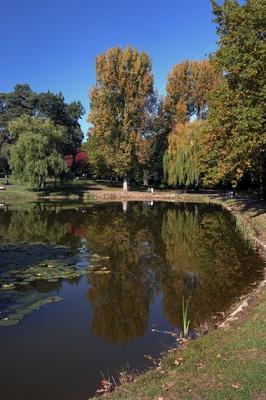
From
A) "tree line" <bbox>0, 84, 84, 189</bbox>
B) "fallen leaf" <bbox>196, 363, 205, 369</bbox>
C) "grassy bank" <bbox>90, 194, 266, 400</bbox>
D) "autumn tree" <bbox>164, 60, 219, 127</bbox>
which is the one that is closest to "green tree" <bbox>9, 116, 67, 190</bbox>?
"tree line" <bbox>0, 84, 84, 189</bbox>

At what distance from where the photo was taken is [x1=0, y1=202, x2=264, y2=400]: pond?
8.59 metres

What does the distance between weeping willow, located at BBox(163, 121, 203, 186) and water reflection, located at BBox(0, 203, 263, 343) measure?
18770 millimetres

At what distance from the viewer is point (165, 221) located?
3234 centimetres

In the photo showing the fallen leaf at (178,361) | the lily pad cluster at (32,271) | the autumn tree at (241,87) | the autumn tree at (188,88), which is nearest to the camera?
the fallen leaf at (178,361)

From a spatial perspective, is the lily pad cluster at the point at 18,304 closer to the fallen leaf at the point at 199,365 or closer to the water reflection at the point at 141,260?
the water reflection at the point at 141,260

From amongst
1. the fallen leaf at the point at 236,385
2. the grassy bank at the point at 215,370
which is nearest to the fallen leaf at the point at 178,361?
the grassy bank at the point at 215,370

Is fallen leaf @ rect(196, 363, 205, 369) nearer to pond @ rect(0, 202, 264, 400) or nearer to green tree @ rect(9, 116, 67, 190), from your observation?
pond @ rect(0, 202, 264, 400)

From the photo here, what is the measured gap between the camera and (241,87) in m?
24.2

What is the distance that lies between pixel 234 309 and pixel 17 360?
534cm

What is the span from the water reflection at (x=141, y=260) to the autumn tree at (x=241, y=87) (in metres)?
4.61

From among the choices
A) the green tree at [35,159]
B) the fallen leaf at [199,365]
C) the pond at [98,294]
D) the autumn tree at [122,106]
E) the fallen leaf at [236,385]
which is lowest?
the pond at [98,294]

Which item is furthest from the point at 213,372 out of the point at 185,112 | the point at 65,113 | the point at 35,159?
the point at 65,113

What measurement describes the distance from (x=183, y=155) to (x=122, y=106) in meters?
10.1

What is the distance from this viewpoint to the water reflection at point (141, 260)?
480 inches
